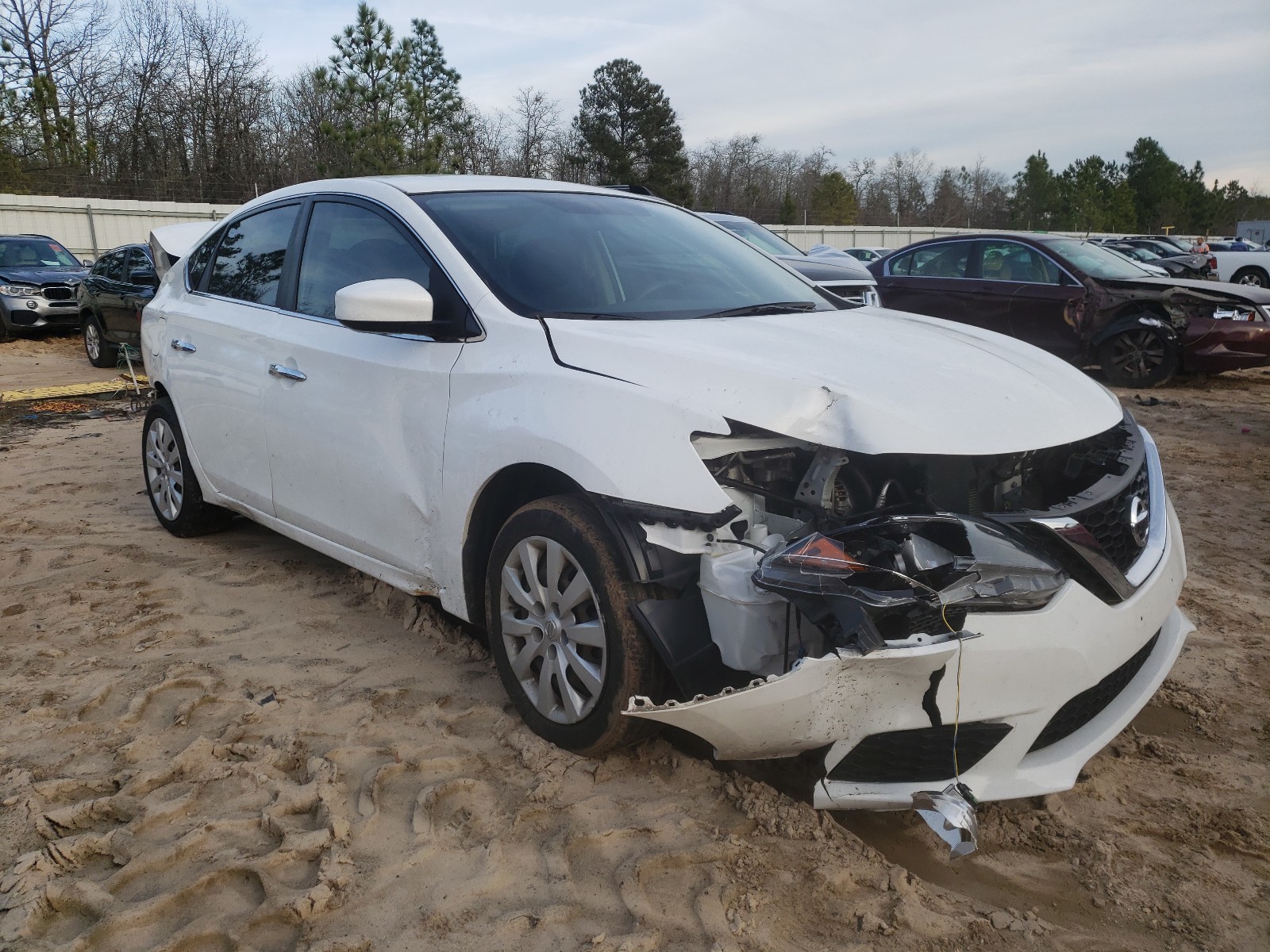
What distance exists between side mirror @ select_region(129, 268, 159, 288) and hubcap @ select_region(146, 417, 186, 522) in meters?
8.19

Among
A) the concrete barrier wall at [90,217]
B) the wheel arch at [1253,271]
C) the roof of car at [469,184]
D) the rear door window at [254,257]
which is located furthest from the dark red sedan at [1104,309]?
the concrete barrier wall at [90,217]

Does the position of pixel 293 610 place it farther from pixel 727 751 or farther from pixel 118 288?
pixel 118 288

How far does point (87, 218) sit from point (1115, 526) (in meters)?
31.3

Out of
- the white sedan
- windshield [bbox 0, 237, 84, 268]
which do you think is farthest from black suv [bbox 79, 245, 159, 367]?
the white sedan

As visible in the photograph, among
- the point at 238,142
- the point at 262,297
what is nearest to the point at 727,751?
the point at 262,297

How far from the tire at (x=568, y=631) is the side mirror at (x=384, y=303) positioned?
2.35 feet

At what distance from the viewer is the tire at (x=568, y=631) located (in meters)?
2.54

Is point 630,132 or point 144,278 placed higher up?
point 630,132

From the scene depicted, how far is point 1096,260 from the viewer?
10367 mm

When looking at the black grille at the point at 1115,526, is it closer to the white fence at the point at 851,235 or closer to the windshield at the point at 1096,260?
the windshield at the point at 1096,260

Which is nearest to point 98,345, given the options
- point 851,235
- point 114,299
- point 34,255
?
point 114,299

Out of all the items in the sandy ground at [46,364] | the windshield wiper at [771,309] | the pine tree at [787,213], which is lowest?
the sandy ground at [46,364]

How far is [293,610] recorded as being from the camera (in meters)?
4.09

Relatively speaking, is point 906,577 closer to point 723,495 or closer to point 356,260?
point 723,495
